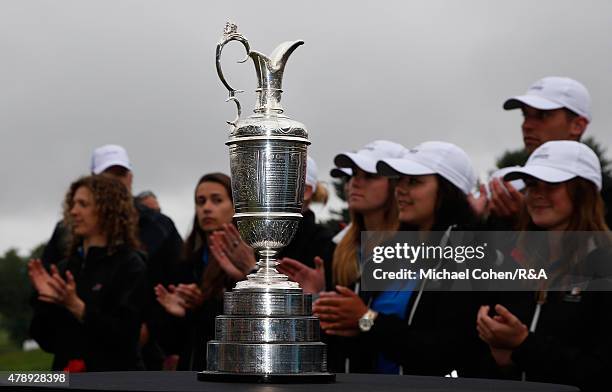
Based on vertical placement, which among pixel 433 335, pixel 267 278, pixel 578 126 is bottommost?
pixel 267 278

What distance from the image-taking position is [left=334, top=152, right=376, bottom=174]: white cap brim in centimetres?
647

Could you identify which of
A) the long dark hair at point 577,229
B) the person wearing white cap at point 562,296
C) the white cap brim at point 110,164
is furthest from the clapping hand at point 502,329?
the white cap brim at point 110,164

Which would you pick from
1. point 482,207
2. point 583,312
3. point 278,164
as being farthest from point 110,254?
point 278,164

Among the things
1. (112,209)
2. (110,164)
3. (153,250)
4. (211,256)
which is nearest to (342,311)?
(211,256)

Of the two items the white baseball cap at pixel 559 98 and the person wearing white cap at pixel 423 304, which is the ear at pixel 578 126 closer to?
the white baseball cap at pixel 559 98

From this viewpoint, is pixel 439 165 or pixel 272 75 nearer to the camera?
pixel 272 75

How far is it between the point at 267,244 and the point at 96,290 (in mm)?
3694

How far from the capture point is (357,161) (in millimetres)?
6480

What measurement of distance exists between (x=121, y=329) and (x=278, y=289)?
3588mm

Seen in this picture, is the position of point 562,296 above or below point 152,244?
below

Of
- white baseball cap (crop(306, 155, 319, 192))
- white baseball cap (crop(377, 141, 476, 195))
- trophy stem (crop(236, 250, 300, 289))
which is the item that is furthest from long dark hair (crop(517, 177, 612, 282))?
white baseball cap (crop(306, 155, 319, 192))

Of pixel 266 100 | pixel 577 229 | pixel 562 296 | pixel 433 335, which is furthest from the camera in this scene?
pixel 433 335

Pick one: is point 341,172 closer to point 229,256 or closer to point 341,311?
point 229,256

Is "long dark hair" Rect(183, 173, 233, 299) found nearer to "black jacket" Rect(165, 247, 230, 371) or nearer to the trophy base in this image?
"black jacket" Rect(165, 247, 230, 371)
